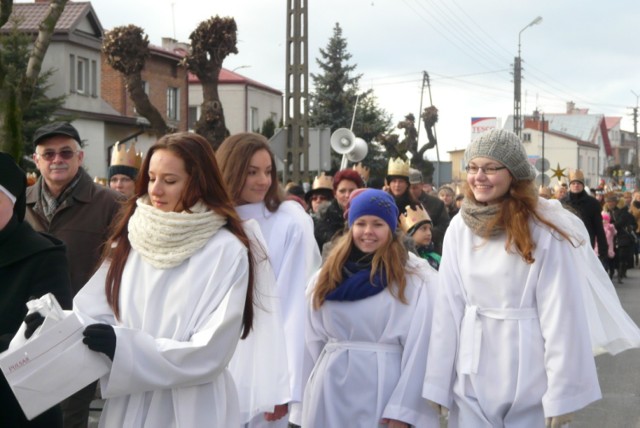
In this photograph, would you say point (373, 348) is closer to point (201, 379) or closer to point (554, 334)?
point (554, 334)

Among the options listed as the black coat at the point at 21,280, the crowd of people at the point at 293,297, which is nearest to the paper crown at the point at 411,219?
the crowd of people at the point at 293,297

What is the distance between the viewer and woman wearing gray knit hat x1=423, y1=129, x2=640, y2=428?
4.96 m

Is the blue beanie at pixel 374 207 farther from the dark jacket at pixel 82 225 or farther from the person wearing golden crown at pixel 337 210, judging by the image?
the person wearing golden crown at pixel 337 210

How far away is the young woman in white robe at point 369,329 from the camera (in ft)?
18.3

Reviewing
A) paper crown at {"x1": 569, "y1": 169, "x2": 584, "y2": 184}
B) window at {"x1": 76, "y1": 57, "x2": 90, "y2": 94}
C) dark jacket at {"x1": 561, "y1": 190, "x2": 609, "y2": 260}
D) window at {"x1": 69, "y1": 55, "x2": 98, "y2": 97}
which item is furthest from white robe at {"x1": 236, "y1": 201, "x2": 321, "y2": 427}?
window at {"x1": 76, "y1": 57, "x2": 90, "y2": 94}

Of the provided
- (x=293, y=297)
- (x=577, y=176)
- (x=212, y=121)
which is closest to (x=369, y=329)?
(x=293, y=297)

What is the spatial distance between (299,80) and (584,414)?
11828mm

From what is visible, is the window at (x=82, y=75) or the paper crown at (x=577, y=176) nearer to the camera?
the paper crown at (x=577, y=176)

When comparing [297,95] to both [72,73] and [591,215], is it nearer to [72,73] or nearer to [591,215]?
[591,215]

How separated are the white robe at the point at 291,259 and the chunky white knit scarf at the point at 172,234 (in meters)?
1.45

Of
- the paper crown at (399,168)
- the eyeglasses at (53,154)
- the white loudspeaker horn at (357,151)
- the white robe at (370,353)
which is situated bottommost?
the white robe at (370,353)

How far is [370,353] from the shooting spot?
564 centimetres

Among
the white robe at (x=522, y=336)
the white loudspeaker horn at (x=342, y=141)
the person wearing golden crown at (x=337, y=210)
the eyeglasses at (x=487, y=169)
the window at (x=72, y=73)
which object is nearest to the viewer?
the white robe at (x=522, y=336)

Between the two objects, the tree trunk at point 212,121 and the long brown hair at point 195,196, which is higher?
the tree trunk at point 212,121
